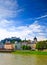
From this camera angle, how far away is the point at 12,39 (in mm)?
45000

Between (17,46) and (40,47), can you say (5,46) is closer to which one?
(17,46)

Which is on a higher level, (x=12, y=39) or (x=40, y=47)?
(x=12, y=39)

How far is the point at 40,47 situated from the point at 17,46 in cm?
1035

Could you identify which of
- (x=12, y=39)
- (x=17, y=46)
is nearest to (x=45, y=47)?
(x=17, y=46)

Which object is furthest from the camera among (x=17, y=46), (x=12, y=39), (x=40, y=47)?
(x=12, y=39)

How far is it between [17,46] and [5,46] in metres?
2.69

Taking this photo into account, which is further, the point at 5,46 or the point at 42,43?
the point at 5,46

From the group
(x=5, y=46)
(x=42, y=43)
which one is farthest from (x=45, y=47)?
(x=5, y=46)

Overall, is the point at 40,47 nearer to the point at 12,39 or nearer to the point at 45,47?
the point at 45,47

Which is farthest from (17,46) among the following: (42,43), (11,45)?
(42,43)

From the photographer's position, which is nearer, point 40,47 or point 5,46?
point 40,47

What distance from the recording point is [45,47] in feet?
76.6

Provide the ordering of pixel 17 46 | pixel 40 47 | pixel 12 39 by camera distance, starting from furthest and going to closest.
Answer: pixel 12 39, pixel 17 46, pixel 40 47

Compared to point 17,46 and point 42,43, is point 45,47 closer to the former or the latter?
point 42,43
